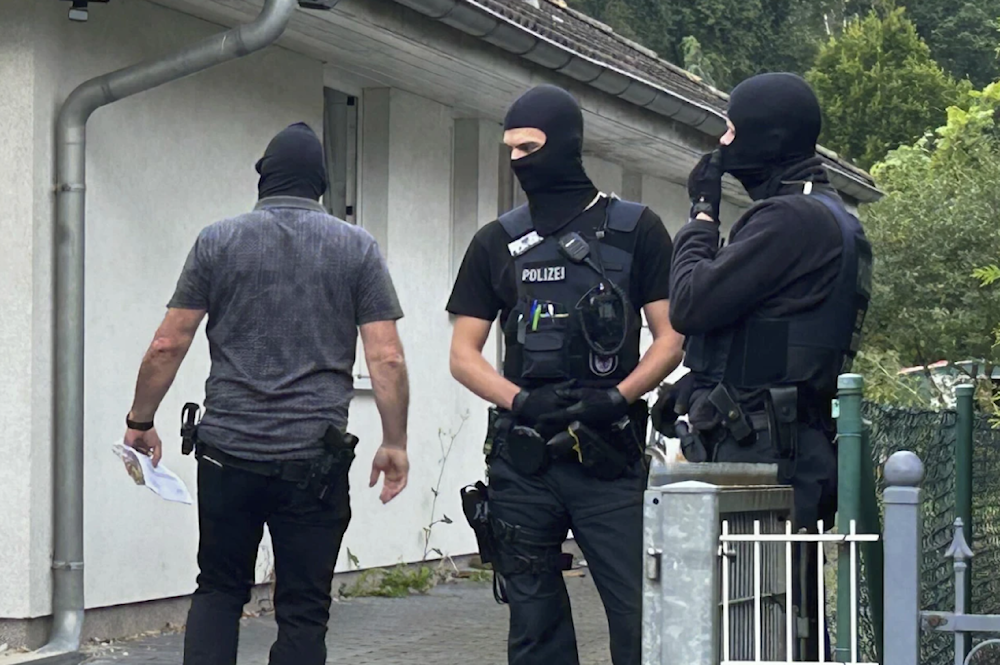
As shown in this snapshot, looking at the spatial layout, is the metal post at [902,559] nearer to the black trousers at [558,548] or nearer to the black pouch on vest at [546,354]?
the black trousers at [558,548]

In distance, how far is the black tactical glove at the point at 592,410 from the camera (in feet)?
17.2

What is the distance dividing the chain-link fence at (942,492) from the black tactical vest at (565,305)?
0.84 meters

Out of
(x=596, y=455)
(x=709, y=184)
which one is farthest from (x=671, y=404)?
(x=709, y=184)

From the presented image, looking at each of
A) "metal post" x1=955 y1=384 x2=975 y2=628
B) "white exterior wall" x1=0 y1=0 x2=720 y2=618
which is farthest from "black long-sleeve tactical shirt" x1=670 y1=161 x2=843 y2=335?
"white exterior wall" x1=0 y1=0 x2=720 y2=618

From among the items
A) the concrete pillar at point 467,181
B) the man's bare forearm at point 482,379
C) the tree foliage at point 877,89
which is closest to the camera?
the man's bare forearm at point 482,379

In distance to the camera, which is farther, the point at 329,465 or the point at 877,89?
the point at 877,89

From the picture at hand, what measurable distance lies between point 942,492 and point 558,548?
140cm

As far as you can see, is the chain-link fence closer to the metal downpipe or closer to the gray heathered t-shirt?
the gray heathered t-shirt

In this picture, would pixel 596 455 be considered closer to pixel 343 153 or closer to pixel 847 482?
pixel 847 482

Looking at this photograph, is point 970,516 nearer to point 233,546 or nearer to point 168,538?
point 233,546

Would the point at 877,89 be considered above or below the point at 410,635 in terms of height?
above

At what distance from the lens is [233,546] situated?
5555 mm

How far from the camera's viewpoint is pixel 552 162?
537cm

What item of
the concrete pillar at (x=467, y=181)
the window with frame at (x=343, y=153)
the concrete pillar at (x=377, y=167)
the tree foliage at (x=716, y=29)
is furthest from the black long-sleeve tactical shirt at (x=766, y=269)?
the tree foliage at (x=716, y=29)
